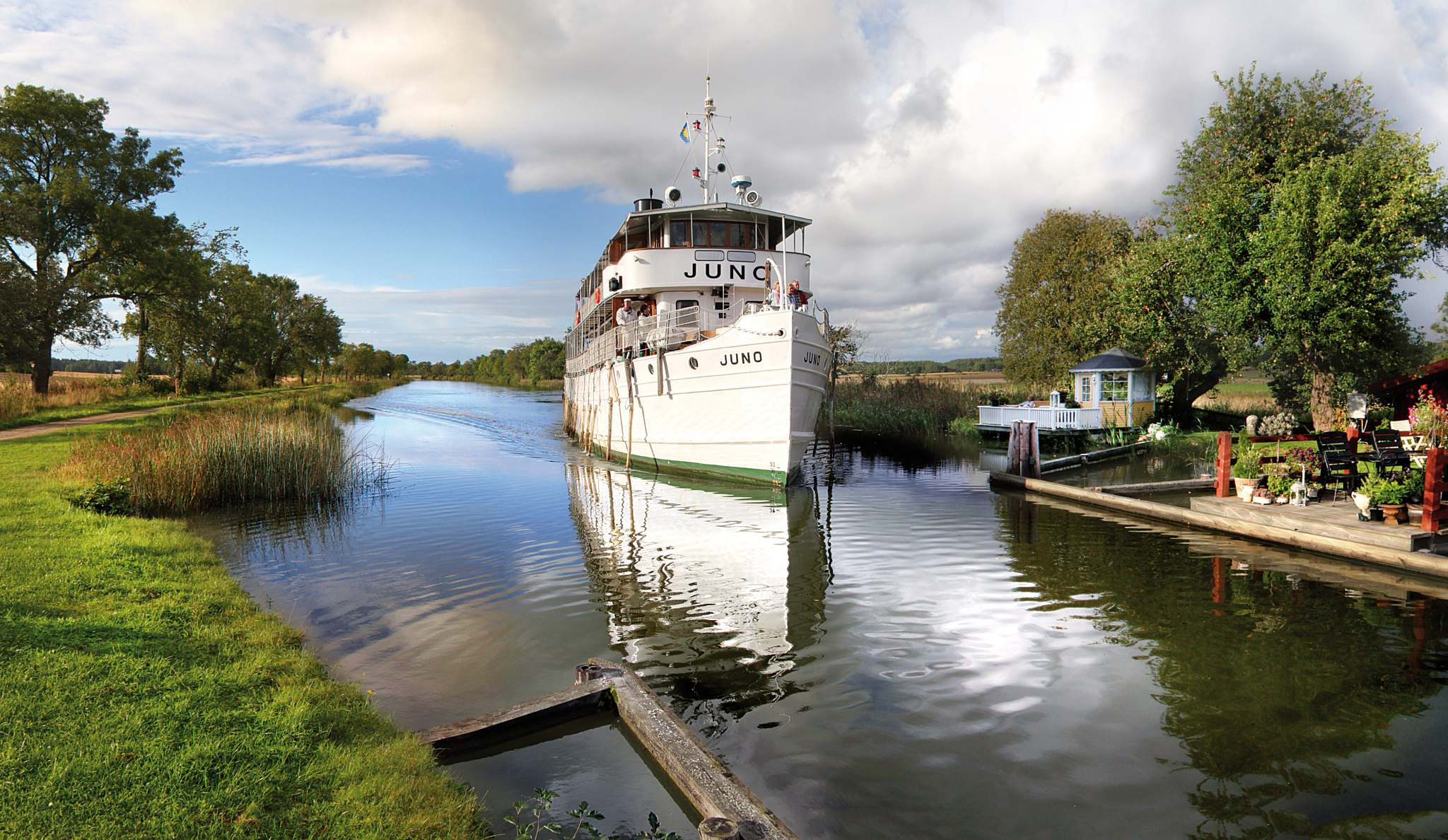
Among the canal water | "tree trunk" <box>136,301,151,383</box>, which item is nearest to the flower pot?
the canal water

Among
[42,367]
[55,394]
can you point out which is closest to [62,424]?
[42,367]

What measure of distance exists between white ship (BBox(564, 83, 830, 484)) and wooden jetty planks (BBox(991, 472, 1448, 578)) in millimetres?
6358

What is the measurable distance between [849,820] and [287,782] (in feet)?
10.4

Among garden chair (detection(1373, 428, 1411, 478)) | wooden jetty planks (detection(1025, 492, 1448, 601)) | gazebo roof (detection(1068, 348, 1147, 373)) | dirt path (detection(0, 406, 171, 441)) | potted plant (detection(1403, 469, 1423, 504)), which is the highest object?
gazebo roof (detection(1068, 348, 1147, 373))

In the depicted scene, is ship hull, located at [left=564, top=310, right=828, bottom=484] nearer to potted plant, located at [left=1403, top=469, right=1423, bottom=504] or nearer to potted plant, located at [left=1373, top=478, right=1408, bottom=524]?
potted plant, located at [left=1373, top=478, right=1408, bottom=524]

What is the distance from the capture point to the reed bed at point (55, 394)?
23.1 meters

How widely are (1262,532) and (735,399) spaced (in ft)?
34.3

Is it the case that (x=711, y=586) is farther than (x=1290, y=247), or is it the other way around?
(x=1290, y=247)

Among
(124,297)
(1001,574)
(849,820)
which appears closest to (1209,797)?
(849,820)

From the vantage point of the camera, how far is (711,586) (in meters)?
9.05

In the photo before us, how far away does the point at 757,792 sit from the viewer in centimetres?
441

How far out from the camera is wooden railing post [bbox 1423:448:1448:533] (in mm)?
8484

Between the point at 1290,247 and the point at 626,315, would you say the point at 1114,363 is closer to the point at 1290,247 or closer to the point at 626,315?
the point at 1290,247

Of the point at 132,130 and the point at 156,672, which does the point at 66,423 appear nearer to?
the point at 132,130
